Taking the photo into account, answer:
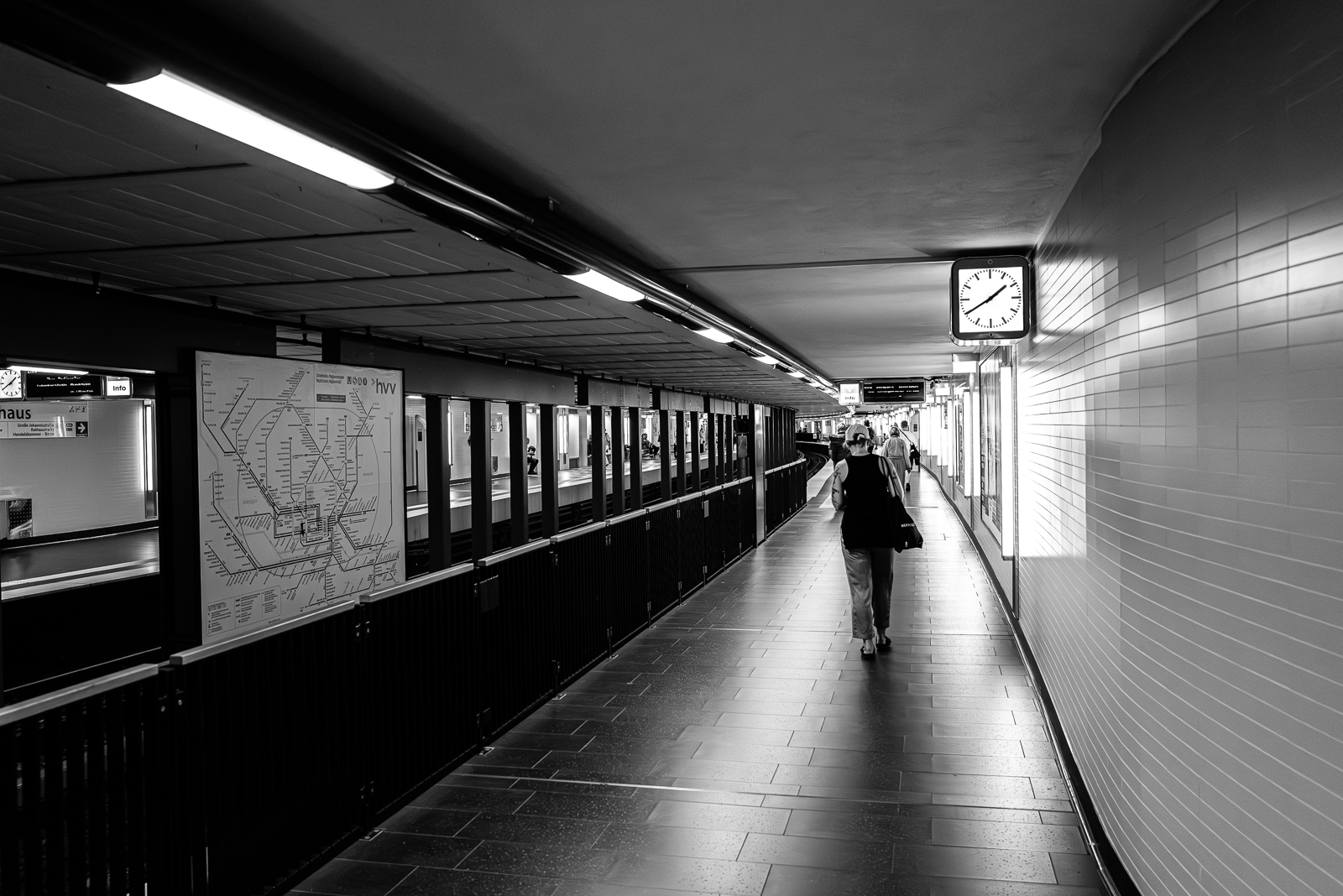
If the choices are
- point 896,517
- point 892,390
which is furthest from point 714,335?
point 892,390

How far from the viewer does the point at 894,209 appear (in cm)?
421

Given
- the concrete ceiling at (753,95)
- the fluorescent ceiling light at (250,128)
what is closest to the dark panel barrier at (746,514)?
the concrete ceiling at (753,95)

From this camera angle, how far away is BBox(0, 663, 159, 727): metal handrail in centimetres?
266

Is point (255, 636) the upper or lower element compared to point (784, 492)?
upper

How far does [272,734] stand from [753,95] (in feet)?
9.88

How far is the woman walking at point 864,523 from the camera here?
725 centimetres

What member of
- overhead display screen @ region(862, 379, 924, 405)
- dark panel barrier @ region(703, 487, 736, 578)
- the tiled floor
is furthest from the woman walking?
overhead display screen @ region(862, 379, 924, 405)

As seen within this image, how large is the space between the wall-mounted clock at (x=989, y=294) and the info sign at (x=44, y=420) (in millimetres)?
11333

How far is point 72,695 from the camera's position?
2.87 m

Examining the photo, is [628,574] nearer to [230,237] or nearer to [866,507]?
[866,507]

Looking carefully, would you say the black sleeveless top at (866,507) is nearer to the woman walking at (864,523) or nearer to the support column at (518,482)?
the woman walking at (864,523)

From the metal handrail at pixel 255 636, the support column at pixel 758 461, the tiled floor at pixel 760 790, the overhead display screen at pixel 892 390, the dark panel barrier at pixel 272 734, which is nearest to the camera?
the dark panel barrier at pixel 272 734

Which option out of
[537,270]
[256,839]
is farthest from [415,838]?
[537,270]

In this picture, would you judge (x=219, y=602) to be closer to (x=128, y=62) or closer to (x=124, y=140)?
(x=124, y=140)
